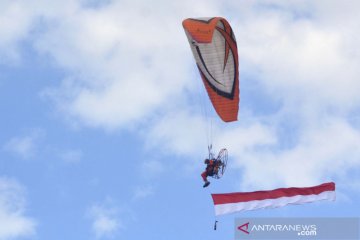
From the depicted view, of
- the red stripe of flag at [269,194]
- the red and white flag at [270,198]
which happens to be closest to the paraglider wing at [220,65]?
the red stripe of flag at [269,194]

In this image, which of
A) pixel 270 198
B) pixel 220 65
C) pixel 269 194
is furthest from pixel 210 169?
pixel 220 65

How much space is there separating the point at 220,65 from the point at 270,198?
31.4ft

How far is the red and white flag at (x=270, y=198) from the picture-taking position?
7406cm

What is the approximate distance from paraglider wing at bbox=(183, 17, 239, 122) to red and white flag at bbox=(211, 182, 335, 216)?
213 inches

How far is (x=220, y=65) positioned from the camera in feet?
259

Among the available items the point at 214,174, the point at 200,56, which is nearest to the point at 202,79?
the point at 200,56

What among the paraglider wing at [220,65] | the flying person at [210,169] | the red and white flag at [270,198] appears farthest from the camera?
the paraglider wing at [220,65]

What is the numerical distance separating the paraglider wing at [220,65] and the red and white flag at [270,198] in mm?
5404

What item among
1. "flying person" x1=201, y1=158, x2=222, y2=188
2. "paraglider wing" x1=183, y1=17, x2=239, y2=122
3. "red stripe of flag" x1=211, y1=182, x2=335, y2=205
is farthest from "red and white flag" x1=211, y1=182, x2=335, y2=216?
"paraglider wing" x1=183, y1=17, x2=239, y2=122

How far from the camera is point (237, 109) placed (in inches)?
3093

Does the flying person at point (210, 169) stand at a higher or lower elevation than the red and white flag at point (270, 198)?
higher

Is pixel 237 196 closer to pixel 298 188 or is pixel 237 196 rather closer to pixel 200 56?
pixel 298 188

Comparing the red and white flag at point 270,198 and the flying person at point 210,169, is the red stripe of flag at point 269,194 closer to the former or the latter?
the red and white flag at point 270,198

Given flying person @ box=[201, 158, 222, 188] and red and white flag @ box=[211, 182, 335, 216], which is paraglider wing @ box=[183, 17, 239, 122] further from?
red and white flag @ box=[211, 182, 335, 216]
